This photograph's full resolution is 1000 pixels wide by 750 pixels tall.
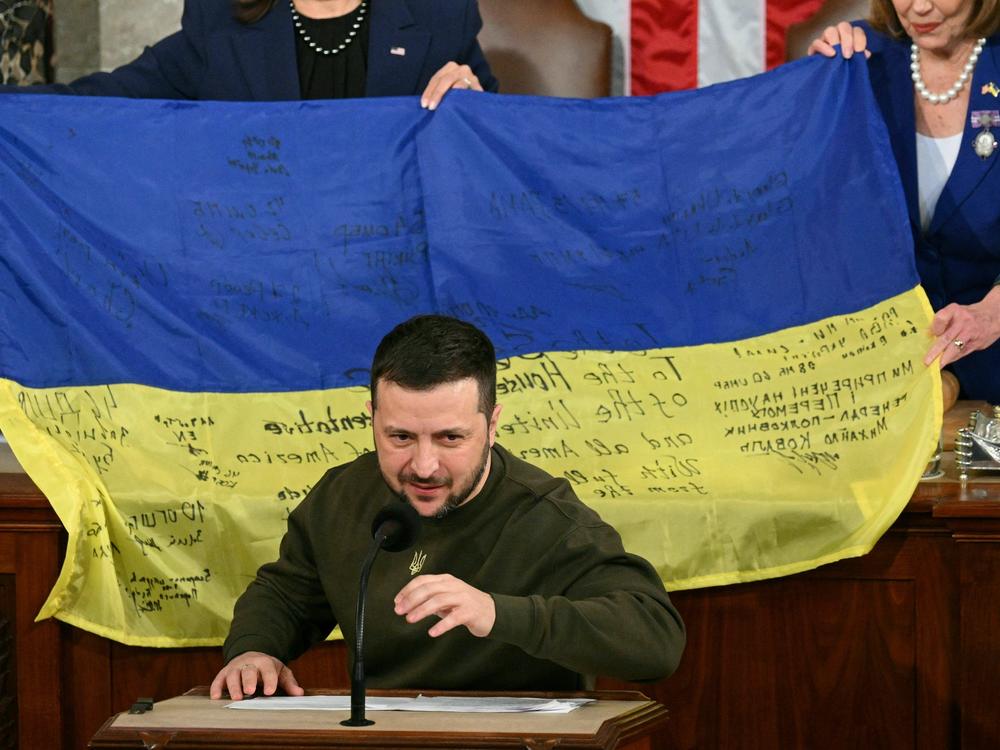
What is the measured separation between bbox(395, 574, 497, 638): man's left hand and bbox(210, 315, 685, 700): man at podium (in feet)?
→ 0.48

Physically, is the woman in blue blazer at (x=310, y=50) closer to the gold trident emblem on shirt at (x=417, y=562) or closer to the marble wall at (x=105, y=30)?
the marble wall at (x=105, y=30)

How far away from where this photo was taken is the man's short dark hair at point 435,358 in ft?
6.73

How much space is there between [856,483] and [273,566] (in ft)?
3.80

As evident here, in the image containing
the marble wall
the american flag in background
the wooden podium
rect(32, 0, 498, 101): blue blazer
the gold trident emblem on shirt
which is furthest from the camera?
the marble wall

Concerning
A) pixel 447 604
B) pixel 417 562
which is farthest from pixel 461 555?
pixel 447 604


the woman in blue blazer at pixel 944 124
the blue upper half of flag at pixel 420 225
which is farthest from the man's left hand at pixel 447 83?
the woman in blue blazer at pixel 944 124

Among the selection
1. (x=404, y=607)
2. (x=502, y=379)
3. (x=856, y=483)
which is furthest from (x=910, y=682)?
(x=404, y=607)

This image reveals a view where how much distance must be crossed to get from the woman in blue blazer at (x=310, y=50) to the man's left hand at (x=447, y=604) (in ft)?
6.14

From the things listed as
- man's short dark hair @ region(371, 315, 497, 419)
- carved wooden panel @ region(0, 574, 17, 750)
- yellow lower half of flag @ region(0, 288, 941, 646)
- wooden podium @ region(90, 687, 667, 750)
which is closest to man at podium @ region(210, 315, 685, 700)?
man's short dark hair @ region(371, 315, 497, 419)

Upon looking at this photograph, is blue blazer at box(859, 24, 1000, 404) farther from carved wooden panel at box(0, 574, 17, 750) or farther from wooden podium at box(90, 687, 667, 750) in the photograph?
carved wooden panel at box(0, 574, 17, 750)

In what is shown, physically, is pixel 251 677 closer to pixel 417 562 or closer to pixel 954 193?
pixel 417 562

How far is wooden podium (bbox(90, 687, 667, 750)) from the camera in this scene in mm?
1681

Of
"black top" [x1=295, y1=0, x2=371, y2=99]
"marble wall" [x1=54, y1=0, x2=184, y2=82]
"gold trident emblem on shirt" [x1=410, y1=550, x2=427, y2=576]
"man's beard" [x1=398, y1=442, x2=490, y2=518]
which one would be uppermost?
"marble wall" [x1=54, y1=0, x2=184, y2=82]

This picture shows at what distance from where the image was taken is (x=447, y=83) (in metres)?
3.38
